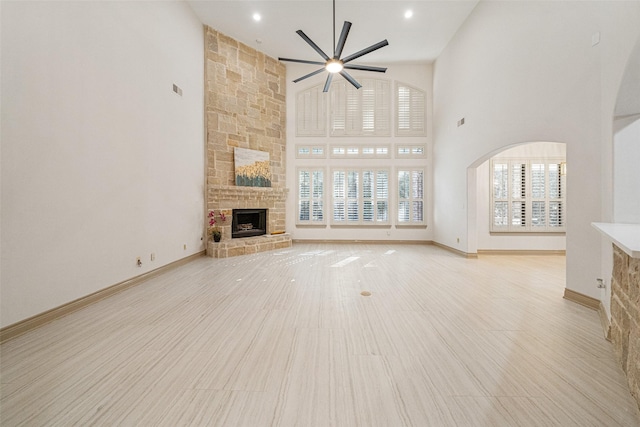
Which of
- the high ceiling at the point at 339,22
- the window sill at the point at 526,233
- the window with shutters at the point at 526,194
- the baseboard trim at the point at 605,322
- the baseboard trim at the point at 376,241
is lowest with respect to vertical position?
the baseboard trim at the point at 605,322

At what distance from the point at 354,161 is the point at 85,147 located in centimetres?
610

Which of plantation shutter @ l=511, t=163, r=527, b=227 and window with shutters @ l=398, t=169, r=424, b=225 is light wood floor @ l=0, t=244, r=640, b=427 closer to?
plantation shutter @ l=511, t=163, r=527, b=227

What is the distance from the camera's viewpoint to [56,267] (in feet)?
8.36

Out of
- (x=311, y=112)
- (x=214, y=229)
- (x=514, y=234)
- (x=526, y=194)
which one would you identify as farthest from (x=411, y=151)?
(x=214, y=229)

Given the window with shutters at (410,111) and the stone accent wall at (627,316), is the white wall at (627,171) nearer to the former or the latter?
the stone accent wall at (627,316)

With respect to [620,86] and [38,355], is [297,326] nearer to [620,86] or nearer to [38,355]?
[38,355]

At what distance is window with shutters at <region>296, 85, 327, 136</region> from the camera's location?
25.2ft

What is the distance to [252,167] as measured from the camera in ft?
21.7

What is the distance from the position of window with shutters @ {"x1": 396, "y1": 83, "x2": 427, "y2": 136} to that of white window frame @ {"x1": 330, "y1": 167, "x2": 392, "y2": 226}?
1.32m

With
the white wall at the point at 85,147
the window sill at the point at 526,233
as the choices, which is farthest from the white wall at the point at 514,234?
→ the white wall at the point at 85,147

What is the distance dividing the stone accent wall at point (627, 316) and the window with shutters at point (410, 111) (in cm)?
619

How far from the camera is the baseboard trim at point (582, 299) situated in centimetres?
277

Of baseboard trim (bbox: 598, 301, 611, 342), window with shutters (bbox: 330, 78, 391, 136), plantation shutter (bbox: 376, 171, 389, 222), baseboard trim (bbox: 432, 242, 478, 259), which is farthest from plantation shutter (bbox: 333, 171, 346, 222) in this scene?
baseboard trim (bbox: 598, 301, 611, 342)

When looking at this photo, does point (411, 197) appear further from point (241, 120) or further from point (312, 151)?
point (241, 120)
